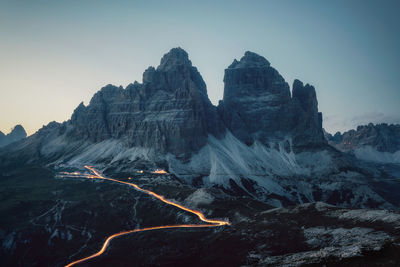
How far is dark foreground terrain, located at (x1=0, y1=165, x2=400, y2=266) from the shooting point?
255ft

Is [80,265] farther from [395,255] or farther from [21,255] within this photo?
[395,255]

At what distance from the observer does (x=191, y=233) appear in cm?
12431

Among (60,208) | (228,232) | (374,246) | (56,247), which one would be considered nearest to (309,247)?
(374,246)

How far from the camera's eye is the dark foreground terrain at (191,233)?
3063 inches

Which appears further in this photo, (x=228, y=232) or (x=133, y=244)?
(x=133, y=244)

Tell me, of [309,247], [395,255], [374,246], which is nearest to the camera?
[395,255]

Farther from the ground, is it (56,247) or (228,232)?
(228,232)

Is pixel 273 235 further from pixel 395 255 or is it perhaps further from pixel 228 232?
pixel 395 255

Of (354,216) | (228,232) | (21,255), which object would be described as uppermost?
(354,216)

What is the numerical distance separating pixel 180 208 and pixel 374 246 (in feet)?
357

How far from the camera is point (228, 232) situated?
114688mm

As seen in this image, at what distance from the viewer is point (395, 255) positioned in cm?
6072

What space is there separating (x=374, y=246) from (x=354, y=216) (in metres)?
35.4

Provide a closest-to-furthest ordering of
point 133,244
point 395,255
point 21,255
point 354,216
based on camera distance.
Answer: point 395,255 < point 354,216 < point 133,244 < point 21,255
